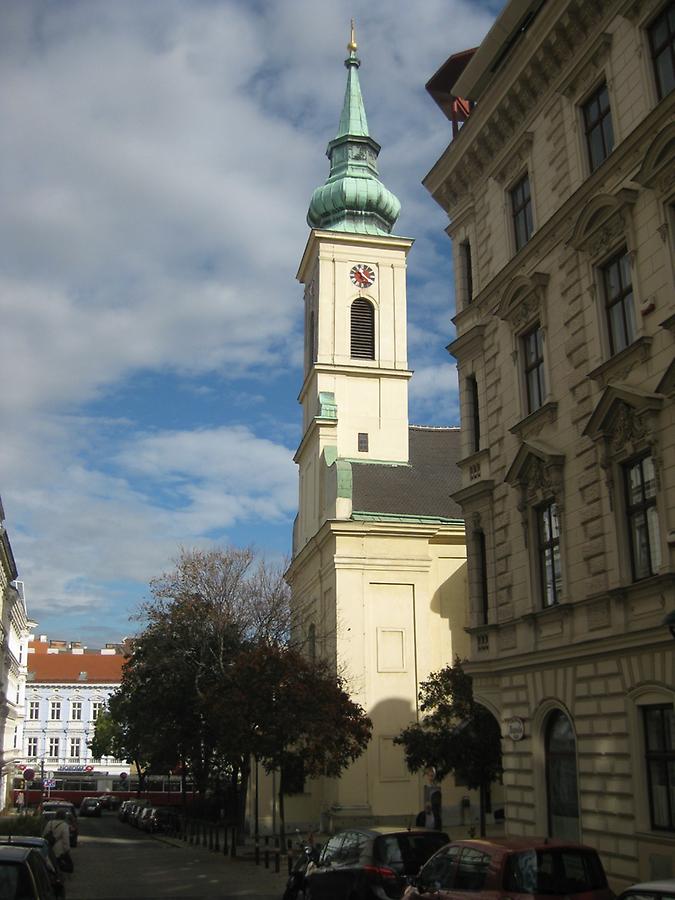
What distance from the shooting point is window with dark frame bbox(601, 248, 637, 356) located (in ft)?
56.8

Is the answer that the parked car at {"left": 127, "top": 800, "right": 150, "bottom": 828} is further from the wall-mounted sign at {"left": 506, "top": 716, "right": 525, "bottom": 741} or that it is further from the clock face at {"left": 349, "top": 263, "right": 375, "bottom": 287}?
the wall-mounted sign at {"left": 506, "top": 716, "right": 525, "bottom": 741}

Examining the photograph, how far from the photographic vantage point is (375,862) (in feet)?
49.8

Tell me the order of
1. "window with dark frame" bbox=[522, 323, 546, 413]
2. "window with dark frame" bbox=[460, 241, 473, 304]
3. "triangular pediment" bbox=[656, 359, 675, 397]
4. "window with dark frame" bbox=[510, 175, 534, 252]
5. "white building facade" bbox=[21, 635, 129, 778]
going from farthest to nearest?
1. "white building facade" bbox=[21, 635, 129, 778]
2. "window with dark frame" bbox=[460, 241, 473, 304]
3. "window with dark frame" bbox=[510, 175, 534, 252]
4. "window with dark frame" bbox=[522, 323, 546, 413]
5. "triangular pediment" bbox=[656, 359, 675, 397]

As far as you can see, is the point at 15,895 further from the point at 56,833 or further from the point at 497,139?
the point at 497,139

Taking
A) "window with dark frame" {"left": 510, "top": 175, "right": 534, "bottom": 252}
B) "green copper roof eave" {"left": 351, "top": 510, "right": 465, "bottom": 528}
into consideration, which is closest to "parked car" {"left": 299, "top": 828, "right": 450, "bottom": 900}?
"window with dark frame" {"left": 510, "top": 175, "right": 534, "bottom": 252}

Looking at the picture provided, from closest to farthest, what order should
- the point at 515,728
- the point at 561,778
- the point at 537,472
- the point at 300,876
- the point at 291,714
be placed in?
the point at 561,778 < the point at 300,876 < the point at 537,472 < the point at 515,728 < the point at 291,714

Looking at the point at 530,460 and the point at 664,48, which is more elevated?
the point at 664,48

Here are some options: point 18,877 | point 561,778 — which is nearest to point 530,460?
point 561,778

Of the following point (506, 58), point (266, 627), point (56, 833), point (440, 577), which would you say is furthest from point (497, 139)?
point (266, 627)

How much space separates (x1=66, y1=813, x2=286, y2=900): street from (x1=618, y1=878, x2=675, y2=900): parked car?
13408 millimetres

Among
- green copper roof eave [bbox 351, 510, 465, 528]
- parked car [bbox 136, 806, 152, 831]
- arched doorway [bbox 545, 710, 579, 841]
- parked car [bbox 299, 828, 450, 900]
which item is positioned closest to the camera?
parked car [bbox 299, 828, 450, 900]

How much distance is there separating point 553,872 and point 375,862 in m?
4.52

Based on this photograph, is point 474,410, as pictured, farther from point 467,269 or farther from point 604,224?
point 604,224

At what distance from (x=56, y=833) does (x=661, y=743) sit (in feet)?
42.5
